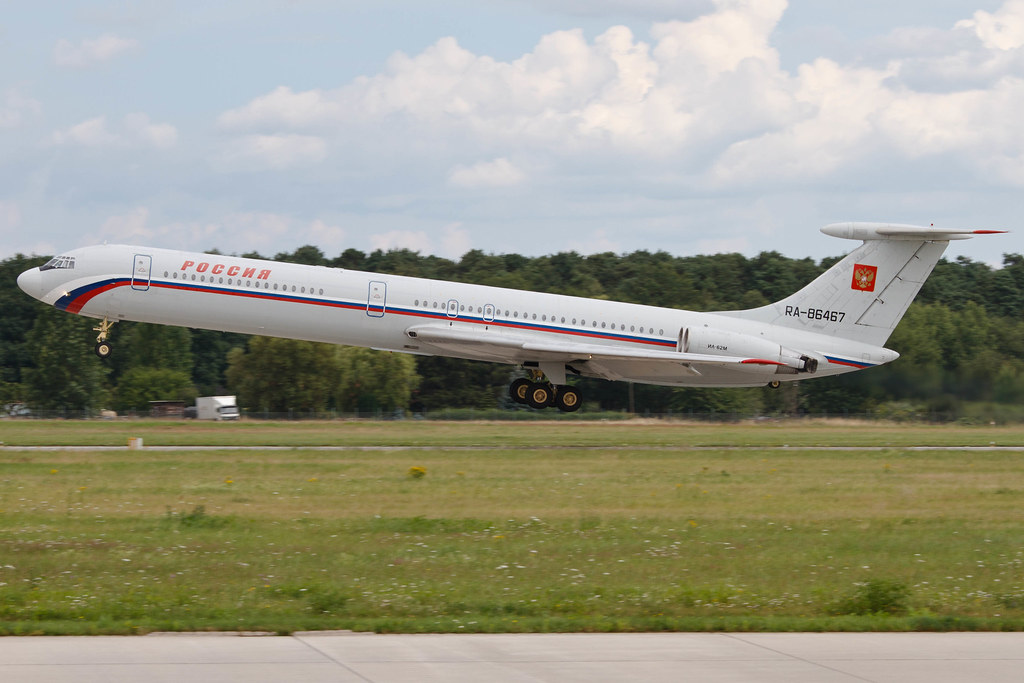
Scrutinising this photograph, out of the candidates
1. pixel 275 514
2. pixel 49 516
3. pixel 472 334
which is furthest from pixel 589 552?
pixel 472 334

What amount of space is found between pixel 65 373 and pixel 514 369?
32.7m

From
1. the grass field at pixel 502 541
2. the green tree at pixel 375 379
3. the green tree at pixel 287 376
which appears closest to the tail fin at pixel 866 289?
the grass field at pixel 502 541

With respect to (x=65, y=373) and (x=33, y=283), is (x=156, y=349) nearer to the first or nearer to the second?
(x=65, y=373)

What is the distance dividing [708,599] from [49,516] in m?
10.4

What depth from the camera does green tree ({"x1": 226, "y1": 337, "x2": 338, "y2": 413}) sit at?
75.4 metres

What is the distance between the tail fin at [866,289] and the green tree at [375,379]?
4204cm

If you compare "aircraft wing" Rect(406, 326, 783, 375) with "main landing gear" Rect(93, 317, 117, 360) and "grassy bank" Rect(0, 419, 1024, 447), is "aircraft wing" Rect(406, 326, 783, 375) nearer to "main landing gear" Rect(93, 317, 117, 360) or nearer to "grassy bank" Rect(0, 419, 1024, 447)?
"grassy bank" Rect(0, 419, 1024, 447)

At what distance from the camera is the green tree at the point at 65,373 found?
80.6m

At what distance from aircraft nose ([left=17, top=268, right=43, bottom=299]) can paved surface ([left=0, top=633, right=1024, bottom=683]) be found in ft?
85.8

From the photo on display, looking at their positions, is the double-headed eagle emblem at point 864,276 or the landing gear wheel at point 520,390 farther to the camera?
the double-headed eagle emblem at point 864,276

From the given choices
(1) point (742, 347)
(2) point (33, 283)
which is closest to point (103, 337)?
(2) point (33, 283)

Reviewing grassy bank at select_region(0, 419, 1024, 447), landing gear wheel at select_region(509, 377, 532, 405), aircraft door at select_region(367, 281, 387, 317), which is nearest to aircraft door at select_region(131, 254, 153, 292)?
grassy bank at select_region(0, 419, 1024, 447)

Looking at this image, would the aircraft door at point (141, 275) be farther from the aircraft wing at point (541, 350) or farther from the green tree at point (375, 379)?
the green tree at point (375, 379)

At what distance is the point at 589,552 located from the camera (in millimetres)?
15500
